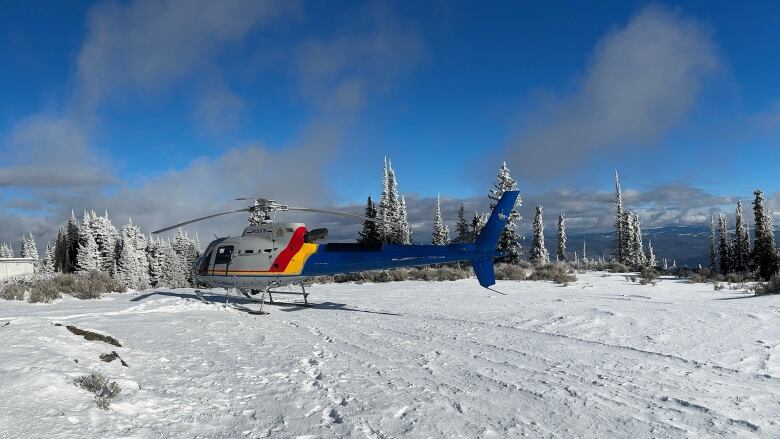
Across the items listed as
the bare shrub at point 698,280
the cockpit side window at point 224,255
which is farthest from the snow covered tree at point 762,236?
the cockpit side window at point 224,255

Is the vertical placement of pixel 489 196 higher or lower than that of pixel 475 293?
higher

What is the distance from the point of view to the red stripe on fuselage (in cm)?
1530

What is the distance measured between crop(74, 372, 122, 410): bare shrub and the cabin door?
1072cm

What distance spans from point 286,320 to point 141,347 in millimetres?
4189

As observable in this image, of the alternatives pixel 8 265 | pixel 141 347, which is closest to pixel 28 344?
pixel 141 347

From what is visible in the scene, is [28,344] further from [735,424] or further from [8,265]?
[8,265]

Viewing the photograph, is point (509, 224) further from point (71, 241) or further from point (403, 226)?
point (71, 241)

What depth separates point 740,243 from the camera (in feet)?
224

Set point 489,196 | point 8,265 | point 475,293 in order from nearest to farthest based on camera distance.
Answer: point 475,293
point 489,196
point 8,265

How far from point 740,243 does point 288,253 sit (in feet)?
257

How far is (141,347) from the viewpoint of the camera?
8.09 metres

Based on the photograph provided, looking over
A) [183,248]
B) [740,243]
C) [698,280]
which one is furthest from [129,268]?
[740,243]

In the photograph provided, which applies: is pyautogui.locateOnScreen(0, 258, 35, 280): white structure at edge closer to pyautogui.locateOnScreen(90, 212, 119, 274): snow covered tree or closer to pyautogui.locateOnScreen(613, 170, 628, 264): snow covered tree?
pyautogui.locateOnScreen(90, 212, 119, 274): snow covered tree

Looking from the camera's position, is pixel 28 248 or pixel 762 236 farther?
pixel 28 248
